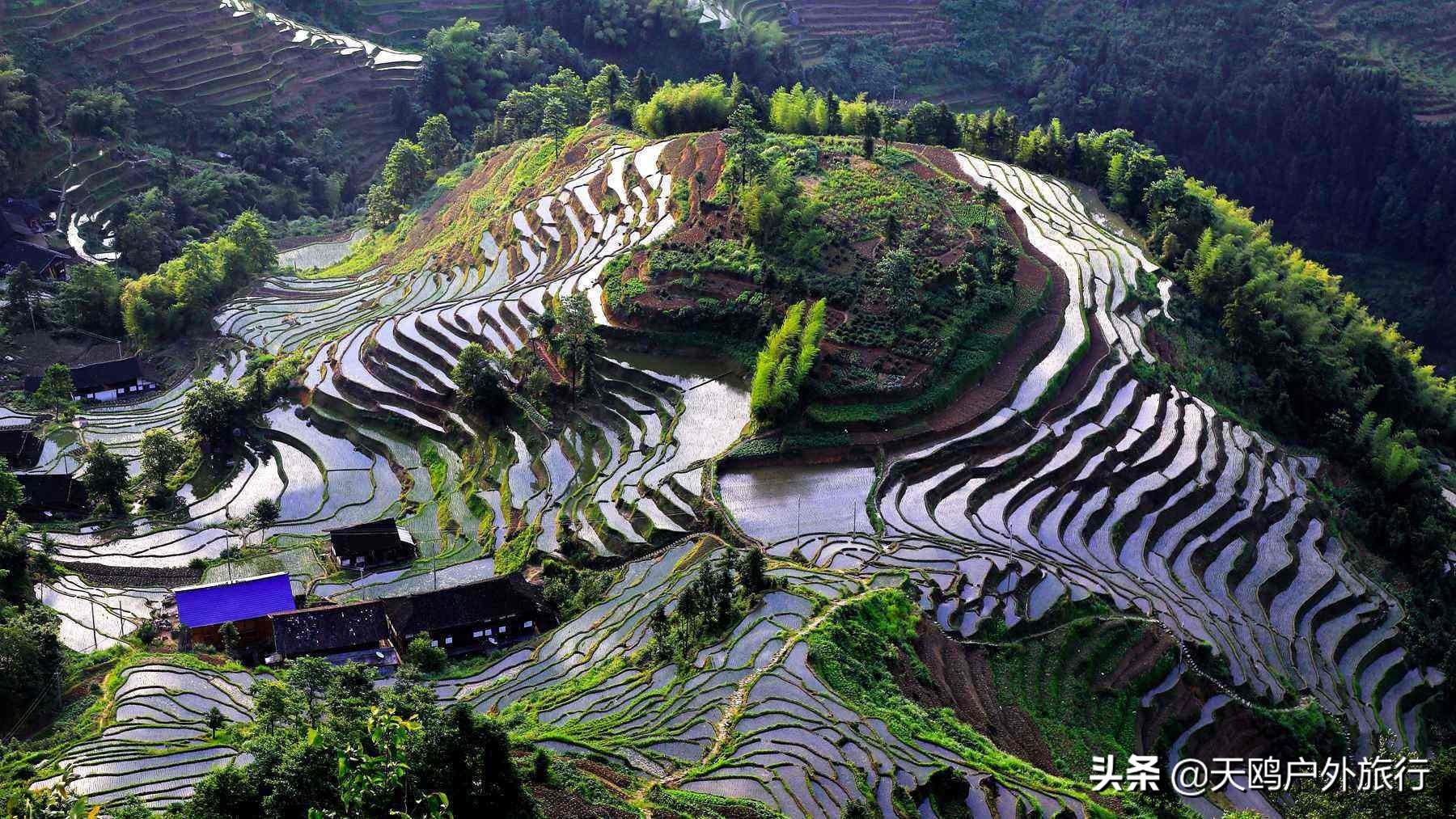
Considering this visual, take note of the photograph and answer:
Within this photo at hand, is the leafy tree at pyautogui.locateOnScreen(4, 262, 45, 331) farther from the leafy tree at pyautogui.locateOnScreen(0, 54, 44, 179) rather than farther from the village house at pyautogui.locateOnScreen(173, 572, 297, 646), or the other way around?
the village house at pyautogui.locateOnScreen(173, 572, 297, 646)

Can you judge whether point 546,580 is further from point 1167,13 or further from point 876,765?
point 1167,13

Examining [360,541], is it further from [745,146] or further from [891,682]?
[745,146]

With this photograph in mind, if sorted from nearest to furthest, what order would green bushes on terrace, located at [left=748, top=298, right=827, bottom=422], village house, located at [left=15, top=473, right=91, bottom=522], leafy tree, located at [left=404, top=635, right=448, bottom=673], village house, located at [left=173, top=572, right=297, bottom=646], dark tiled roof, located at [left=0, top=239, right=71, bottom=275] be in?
leafy tree, located at [left=404, top=635, right=448, bottom=673] < village house, located at [left=173, top=572, right=297, bottom=646] < village house, located at [left=15, top=473, right=91, bottom=522] < green bushes on terrace, located at [left=748, top=298, right=827, bottom=422] < dark tiled roof, located at [left=0, top=239, right=71, bottom=275]

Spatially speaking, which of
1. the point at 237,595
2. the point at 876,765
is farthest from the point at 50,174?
the point at 876,765

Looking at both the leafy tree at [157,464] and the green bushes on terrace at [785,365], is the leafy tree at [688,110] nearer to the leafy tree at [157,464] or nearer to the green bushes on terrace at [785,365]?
the green bushes on terrace at [785,365]

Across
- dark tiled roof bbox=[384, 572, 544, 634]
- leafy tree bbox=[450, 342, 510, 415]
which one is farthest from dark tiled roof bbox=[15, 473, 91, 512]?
dark tiled roof bbox=[384, 572, 544, 634]

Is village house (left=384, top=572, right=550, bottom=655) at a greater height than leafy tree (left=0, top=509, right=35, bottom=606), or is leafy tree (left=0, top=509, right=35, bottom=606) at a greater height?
leafy tree (left=0, top=509, right=35, bottom=606)

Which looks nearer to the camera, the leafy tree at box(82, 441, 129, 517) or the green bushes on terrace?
the leafy tree at box(82, 441, 129, 517)
